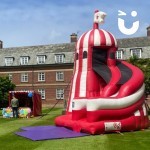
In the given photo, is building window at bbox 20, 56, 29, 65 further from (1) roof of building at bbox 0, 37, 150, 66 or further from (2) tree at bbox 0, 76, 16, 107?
(2) tree at bbox 0, 76, 16, 107

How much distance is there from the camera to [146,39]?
53562mm

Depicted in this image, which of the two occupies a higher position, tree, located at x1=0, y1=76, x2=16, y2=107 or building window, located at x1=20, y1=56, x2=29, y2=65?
building window, located at x1=20, y1=56, x2=29, y2=65

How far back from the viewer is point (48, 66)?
55344 millimetres

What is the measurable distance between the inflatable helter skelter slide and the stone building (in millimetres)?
35068

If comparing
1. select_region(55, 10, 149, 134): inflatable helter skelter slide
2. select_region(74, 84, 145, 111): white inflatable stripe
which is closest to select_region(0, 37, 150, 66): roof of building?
select_region(55, 10, 149, 134): inflatable helter skelter slide

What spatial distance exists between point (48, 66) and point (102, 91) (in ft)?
130

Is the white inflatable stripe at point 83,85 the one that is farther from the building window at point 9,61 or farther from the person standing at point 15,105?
the building window at point 9,61

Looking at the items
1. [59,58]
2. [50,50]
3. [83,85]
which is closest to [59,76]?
[59,58]

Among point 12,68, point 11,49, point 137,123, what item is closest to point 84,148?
point 137,123

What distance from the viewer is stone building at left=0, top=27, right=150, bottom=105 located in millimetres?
53688

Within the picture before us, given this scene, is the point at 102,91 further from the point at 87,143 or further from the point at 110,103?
the point at 87,143

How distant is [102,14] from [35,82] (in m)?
38.8

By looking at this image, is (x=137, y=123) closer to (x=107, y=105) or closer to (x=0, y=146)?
(x=107, y=105)

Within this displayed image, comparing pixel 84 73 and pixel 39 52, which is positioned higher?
pixel 39 52
